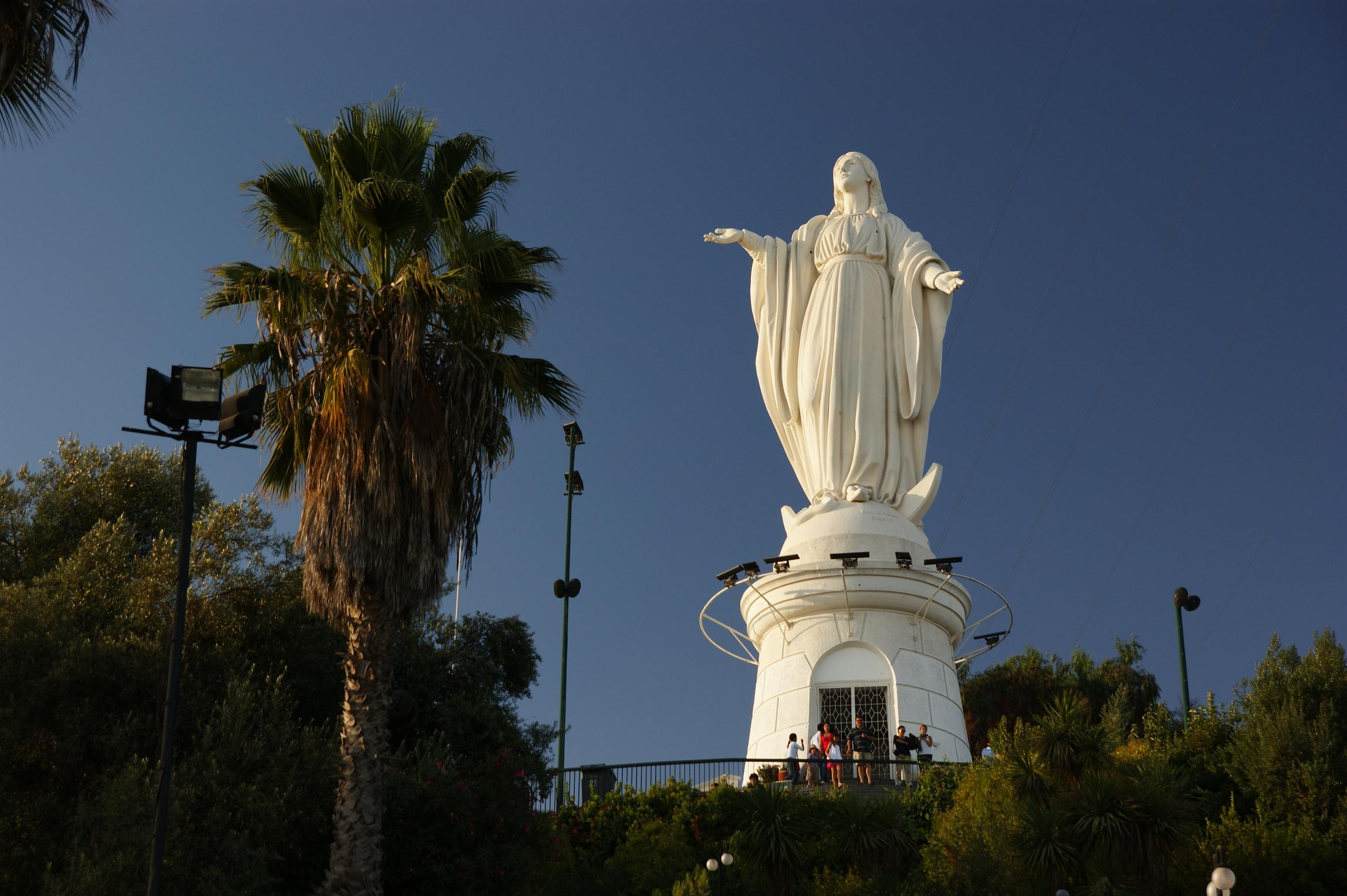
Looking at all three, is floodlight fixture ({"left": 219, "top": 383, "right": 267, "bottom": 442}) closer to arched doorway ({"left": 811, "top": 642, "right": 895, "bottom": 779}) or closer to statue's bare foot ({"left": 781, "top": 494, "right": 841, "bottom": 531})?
arched doorway ({"left": 811, "top": 642, "right": 895, "bottom": 779})

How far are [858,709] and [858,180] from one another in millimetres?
11880

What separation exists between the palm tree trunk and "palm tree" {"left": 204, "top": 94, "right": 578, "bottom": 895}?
0.05 ft

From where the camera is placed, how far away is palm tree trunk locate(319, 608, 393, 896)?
14.3 meters

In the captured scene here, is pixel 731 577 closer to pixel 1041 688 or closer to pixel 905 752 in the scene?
pixel 905 752

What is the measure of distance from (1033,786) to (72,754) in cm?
1273

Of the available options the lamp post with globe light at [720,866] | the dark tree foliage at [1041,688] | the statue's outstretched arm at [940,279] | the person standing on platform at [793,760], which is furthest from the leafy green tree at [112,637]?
the dark tree foliage at [1041,688]

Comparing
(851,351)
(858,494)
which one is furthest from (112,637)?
(851,351)

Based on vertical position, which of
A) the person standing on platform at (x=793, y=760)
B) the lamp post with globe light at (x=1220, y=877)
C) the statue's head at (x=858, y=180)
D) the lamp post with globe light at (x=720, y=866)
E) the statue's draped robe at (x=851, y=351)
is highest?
the statue's head at (x=858, y=180)

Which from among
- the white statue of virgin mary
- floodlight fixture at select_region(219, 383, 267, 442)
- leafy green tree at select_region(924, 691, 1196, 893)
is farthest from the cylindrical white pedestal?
floodlight fixture at select_region(219, 383, 267, 442)

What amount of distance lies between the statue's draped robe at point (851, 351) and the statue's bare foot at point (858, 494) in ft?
0.10

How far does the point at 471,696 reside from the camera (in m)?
26.2

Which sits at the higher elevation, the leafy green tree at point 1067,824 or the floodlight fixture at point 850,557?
the floodlight fixture at point 850,557

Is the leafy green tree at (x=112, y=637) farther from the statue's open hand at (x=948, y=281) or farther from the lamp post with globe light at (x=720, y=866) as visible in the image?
the statue's open hand at (x=948, y=281)

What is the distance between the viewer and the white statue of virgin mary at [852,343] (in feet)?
96.4
